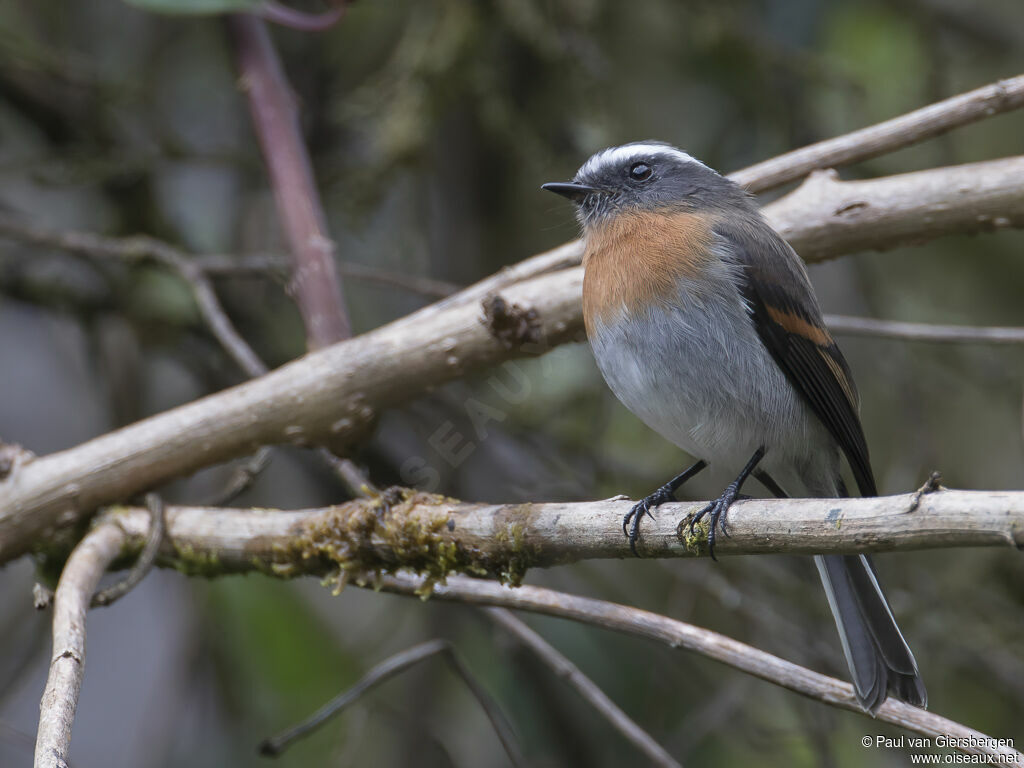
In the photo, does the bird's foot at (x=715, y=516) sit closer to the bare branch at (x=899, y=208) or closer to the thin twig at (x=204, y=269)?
the bare branch at (x=899, y=208)

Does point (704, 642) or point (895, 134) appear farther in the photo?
point (895, 134)

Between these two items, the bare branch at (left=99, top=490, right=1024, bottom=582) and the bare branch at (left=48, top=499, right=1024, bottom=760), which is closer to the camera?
the bare branch at (left=99, top=490, right=1024, bottom=582)

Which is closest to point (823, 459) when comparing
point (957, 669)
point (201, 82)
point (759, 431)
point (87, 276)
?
point (759, 431)

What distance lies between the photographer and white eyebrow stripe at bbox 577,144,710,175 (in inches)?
122

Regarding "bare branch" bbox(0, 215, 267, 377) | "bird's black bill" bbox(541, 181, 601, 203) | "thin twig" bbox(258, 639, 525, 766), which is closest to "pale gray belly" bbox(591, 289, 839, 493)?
"bird's black bill" bbox(541, 181, 601, 203)

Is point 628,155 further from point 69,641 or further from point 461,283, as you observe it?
point 69,641

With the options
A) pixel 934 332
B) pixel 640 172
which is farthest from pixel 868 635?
pixel 640 172

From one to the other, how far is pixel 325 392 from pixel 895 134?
67.7 inches

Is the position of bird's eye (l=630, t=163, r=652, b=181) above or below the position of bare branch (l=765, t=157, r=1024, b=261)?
above

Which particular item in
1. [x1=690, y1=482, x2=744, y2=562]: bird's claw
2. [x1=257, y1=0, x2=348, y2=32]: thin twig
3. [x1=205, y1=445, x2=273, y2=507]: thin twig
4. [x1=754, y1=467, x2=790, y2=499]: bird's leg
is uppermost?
[x1=257, y1=0, x2=348, y2=32]: thin twig

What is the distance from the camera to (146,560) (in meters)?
2.58

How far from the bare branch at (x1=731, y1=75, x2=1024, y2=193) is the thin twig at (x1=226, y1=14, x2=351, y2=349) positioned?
4.33 ft

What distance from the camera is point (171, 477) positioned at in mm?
2748

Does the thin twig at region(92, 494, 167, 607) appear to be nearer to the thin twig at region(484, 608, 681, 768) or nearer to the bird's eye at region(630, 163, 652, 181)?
the thin twig at region(484, 608, 681, 768)
